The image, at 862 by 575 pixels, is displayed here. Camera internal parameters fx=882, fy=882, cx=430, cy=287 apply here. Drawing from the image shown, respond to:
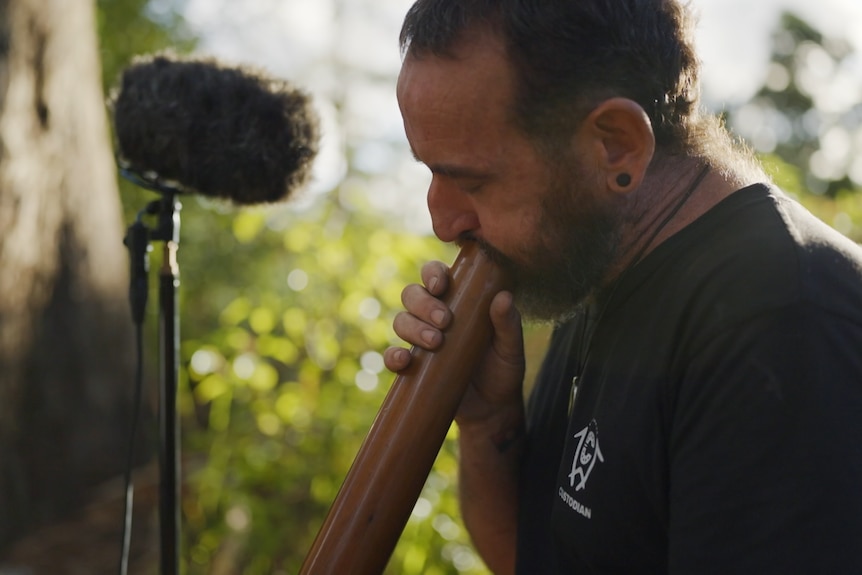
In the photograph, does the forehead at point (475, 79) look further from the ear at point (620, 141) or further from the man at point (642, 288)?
the ear at point (620, 141)

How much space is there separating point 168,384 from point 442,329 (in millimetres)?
700

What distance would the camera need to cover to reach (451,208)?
5.37ft

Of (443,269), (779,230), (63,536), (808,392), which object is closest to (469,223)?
(443,269)

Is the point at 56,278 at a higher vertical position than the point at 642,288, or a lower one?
lower

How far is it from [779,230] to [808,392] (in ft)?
0.90

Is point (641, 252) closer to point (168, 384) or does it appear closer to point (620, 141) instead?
point (620, 141)

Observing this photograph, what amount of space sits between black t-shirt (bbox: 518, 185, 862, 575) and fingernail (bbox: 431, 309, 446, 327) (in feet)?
0.92

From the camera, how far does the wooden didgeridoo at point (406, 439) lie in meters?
1.52

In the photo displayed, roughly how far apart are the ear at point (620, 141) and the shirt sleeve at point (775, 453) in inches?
14.9

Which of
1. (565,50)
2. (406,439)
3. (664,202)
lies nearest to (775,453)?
(664,202)

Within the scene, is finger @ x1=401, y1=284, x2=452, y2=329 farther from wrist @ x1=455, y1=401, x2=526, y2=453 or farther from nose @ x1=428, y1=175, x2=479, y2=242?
wrist @ x1=455, y1=401, x2=526, y2=453

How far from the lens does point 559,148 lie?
5.03 feet

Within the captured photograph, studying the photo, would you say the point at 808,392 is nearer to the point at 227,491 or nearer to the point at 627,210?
the point at 627,210

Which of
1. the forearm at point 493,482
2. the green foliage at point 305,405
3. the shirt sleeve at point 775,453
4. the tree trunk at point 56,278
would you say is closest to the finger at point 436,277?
the forearm at point 493,482
